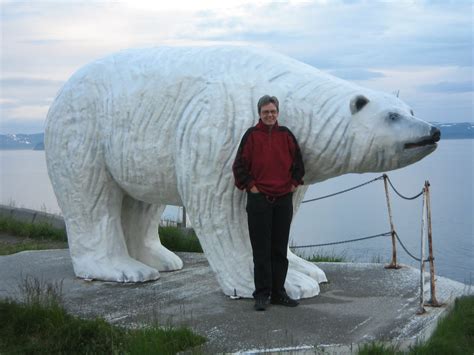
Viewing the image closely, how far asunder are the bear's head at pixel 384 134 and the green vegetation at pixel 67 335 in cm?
171

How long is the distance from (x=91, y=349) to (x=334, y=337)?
57.3 inches

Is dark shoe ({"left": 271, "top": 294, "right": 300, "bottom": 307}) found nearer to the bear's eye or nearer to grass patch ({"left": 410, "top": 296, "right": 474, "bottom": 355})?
grass patch ({"left": 410, "top": 296, "right": 474, "bottom": 355})

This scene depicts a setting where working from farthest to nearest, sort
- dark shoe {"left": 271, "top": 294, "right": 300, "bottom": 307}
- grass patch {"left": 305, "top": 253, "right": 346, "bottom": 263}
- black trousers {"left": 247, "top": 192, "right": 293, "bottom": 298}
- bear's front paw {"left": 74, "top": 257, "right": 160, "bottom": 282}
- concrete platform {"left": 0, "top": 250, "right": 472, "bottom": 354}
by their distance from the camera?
grass patch {"left": 305, "top": 253, "right": 346, "bottom": 263} → bear's front paw {"left": 74, "top": 257, "right": 160, "bottom": 282} → dark shoe {"left": 271, "top": 294, "right": 300, "bottom": 307} → black trousers {"left": 247, "top": 192, "right": 293, "bottom": 298} → concrete platform {"left": 0, "top": 250, "right": 472, "bottom": 354}

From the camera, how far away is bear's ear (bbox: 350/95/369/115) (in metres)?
4.67

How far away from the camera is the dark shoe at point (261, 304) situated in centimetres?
475

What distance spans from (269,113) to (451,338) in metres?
1.85

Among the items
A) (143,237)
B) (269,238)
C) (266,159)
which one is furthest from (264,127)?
(143,237)

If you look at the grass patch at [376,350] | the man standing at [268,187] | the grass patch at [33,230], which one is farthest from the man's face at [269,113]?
the grass patch at [33,230]

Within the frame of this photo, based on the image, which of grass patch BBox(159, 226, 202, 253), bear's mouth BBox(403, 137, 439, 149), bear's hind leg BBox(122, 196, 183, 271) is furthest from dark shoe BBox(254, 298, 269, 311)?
grass patch BBox(159, 226, 202, 253)

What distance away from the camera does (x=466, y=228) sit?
10.5 metres

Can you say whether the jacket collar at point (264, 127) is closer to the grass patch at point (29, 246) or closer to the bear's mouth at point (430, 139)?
the bear's mouth at point (430, 139)

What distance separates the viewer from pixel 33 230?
9.77m

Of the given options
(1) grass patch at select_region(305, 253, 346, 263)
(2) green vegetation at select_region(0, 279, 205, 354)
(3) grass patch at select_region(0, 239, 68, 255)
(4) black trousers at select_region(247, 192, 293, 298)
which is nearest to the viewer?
(2) green vegetation at select_region(0, 279, 205, 354)

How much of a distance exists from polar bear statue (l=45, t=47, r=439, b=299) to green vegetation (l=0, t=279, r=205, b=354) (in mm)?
1127
